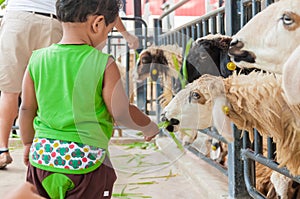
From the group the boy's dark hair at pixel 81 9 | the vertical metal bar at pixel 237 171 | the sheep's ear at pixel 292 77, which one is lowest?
the vertical metal bar at pixel 237 171

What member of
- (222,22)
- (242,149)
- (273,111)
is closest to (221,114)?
(273,111)

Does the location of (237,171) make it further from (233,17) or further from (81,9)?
(81,9)

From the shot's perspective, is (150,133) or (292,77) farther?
(150,133)

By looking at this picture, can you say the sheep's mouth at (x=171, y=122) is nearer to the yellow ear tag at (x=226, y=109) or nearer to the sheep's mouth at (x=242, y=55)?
the yellow ear tag at (x=226, y=109)

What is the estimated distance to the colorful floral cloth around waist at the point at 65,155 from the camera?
3.59 feet

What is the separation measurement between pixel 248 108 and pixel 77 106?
16.8 inches

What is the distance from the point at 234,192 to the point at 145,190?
0.49m

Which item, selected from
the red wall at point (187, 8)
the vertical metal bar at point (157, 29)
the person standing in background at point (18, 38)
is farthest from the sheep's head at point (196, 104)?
the red wall at point (187, 8)

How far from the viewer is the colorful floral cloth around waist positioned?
110 cm

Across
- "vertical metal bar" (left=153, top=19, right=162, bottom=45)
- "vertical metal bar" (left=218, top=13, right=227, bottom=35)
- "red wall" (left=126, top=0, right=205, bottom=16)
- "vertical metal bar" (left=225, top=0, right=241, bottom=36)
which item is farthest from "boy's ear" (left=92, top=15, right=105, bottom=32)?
"red wall" (left=126, top=0, right=205, bottom=16)

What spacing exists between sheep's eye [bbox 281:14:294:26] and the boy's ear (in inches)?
18.7

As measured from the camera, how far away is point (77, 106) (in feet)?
3.54

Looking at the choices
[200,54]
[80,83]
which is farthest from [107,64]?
[200,54]

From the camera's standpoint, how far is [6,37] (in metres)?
1.98
